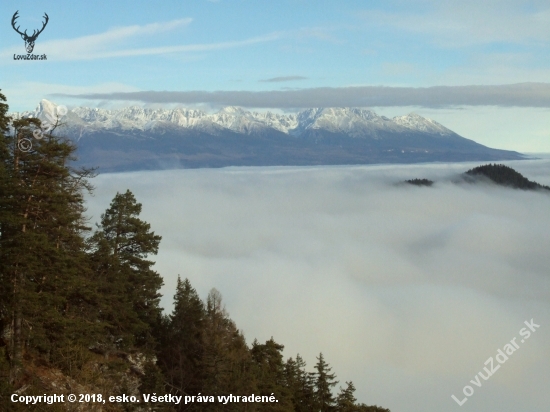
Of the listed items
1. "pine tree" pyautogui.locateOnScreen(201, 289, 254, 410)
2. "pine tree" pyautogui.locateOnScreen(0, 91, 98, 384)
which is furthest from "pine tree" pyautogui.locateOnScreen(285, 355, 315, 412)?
"pine tree" pyautogui.locateOnScreen(0, 91, 98, 384)

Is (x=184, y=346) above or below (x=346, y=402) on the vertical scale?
above

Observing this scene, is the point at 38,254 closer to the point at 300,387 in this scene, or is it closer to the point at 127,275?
the point at 127,275

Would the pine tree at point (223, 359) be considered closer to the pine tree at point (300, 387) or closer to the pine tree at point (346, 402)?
the pine tree at point (300, 387)

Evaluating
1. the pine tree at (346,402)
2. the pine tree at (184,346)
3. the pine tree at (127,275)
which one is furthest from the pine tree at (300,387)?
the pine tree at (127,275)

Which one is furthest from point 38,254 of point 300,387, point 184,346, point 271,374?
point 300,387

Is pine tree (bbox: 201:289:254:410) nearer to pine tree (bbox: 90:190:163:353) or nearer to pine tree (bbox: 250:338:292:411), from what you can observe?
pine tree (bbox: 250:338:292:411)
